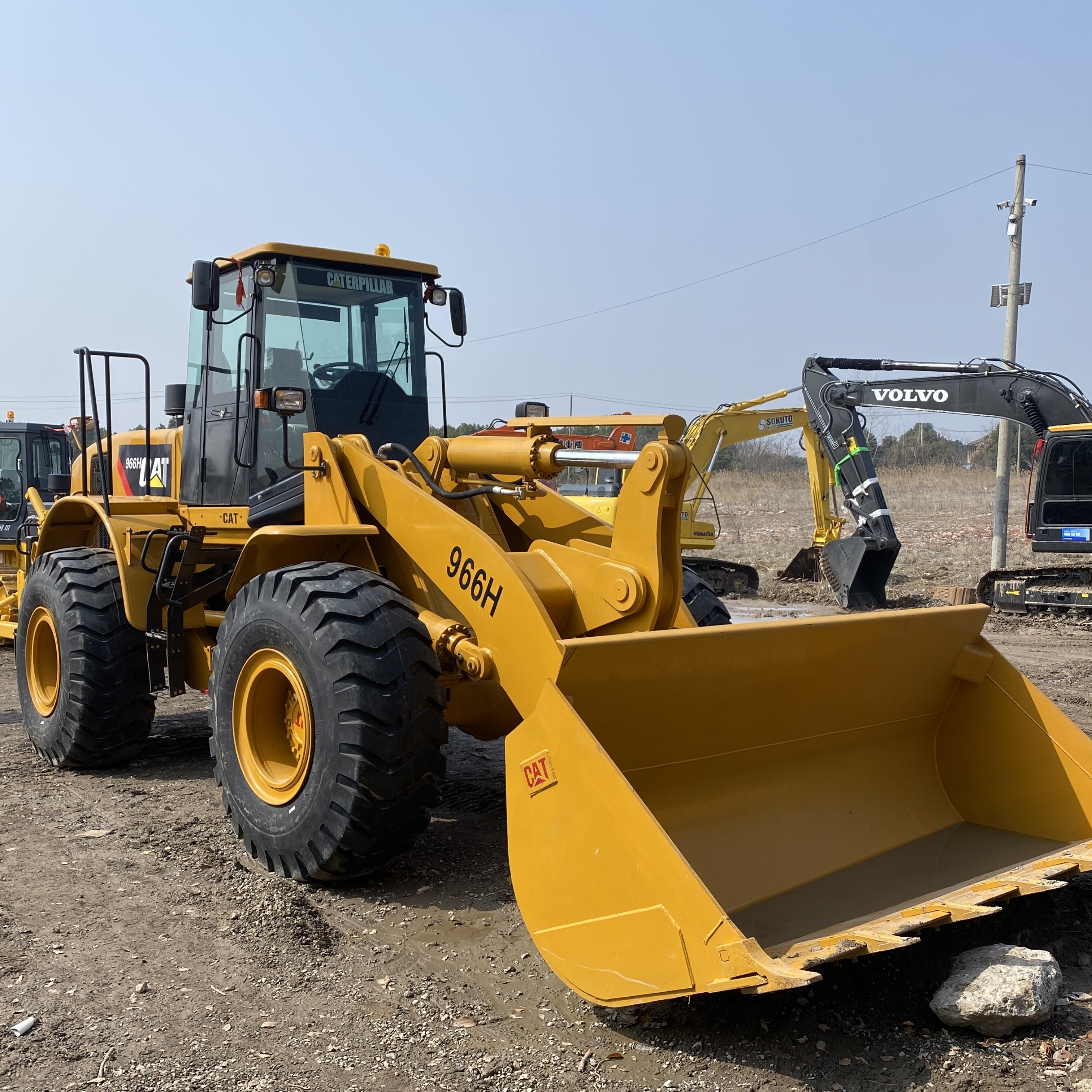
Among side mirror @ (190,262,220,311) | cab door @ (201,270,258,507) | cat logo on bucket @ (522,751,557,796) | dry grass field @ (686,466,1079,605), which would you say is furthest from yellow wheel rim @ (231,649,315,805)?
dry grass field @ (686,466,1079,605)

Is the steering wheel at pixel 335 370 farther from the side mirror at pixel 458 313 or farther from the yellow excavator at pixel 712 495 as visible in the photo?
the yellow excavator at pixel 712 495

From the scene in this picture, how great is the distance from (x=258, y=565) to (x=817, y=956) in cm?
310

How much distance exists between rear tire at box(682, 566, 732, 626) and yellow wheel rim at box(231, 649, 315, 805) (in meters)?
1.99

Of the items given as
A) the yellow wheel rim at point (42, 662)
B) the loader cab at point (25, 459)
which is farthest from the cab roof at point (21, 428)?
the yellow wheel rim at point (42, 662)

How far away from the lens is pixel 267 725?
15.3ft

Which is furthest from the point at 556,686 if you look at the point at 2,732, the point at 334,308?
the point at 2,732

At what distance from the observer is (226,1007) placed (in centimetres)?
335

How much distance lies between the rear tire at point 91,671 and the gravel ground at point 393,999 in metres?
1.06

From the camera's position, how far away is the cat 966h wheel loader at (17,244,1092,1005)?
325 centimetres

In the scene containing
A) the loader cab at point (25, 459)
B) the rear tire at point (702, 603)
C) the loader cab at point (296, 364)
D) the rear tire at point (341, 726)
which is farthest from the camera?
the loader cab at point (25, 459)

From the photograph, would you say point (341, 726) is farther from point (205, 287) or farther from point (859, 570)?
point (859, 570)

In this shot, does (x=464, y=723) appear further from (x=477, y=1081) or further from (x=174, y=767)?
(x=174, y=767)

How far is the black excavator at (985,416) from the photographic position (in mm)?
12891

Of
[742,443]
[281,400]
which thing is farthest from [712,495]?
[281,400]
